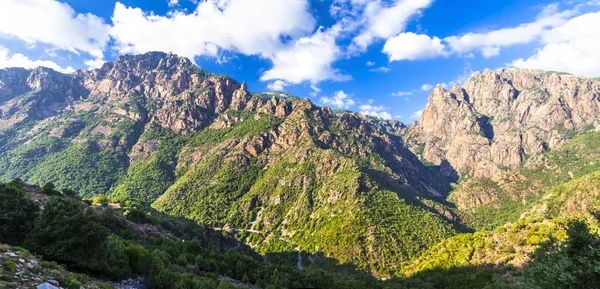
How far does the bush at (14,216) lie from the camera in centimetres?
2522

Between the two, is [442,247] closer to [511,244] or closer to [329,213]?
[511,244]

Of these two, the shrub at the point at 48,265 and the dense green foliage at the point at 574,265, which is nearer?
the shrub at the point at 48,265

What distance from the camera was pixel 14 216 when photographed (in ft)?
87.5

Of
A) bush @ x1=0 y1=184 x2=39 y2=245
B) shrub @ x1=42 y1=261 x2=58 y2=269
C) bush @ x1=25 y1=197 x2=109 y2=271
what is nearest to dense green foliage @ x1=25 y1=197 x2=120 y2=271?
bush @ x1=25 y1=197 x2=109 y2=271

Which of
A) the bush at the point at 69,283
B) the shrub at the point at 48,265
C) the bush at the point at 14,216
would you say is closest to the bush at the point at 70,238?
the bush at the point at 14,216

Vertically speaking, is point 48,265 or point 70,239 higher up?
point 70,239

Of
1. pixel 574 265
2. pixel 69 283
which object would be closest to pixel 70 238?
pixel 69 283

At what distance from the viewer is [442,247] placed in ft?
281

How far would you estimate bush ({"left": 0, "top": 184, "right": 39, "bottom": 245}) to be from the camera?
82.7 ft

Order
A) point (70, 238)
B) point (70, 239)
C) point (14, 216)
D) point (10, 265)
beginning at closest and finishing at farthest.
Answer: point (10, 265) → point (70, 239) → point (70, 238) → point (14, 216)

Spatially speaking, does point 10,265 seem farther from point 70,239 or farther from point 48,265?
point 70,239

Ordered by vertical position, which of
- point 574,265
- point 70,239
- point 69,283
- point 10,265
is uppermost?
point 574,265

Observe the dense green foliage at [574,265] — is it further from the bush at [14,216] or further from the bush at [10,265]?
the bush at [14,216]

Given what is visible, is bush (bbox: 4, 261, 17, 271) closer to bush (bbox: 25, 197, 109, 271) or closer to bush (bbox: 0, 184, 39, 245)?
bush (bbox: 25, 197, 109, 271)
